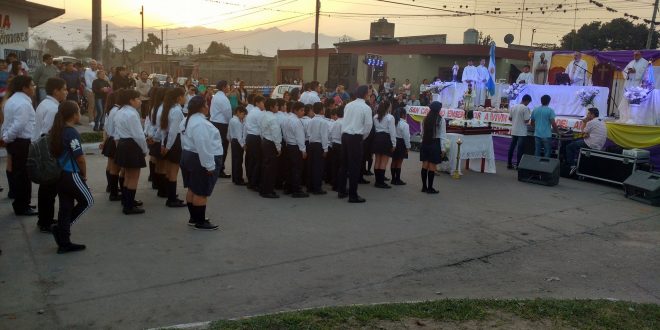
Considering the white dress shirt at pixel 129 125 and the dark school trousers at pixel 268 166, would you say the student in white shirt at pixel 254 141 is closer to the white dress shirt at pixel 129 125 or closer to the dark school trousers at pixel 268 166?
the dark school trousers at pixel 268 166

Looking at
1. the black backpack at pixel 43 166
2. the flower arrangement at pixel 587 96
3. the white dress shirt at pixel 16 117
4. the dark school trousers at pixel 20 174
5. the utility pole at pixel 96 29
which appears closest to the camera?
the black backpack at pixel 43 166

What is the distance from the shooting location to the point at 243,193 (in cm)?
944

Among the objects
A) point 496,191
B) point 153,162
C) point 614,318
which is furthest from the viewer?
point 496,191

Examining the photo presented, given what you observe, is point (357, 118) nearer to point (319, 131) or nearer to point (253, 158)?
point (319, 131)

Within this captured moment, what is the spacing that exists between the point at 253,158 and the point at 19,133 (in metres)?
3.69

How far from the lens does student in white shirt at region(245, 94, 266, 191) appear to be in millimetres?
9180

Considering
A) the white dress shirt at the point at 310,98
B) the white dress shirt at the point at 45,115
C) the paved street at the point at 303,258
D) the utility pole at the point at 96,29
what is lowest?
the paved street at the point at 303,258

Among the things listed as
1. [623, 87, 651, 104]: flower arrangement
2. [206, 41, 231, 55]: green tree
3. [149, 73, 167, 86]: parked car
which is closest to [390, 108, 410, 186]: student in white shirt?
[623, 87, 651, 104]: flower arrangement

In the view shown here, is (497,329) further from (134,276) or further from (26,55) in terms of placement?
(26,55)

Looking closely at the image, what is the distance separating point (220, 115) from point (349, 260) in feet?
17.5

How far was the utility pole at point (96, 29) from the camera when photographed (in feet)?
55.5

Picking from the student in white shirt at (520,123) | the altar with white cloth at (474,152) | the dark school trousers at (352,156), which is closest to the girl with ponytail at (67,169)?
the dark school trousers at (352,156)

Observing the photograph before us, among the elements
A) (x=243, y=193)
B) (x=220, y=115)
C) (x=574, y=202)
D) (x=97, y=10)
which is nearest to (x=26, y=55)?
(x=97, y=10)

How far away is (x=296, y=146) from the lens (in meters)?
9.24
